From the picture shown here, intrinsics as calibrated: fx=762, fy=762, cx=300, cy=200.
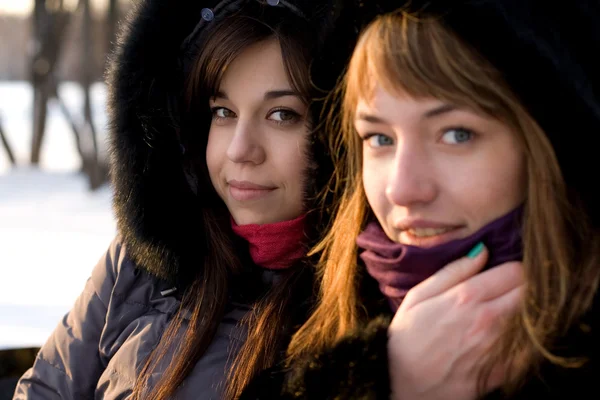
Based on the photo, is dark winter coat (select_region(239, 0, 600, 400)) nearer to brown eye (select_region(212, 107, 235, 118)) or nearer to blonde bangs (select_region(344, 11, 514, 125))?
blonde bangs (select_region(344, 11, 514, 125))

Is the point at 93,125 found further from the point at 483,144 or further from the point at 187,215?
the point at 483,144

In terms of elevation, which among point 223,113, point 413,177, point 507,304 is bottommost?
point 507,304

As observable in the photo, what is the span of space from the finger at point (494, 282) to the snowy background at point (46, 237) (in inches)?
63.7

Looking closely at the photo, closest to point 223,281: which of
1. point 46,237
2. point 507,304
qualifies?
point 507,304

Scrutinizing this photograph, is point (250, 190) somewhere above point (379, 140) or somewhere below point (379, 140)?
below

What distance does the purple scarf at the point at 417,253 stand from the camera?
4.14 feet

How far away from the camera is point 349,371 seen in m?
1.35

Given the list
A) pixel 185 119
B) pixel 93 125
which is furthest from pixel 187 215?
pixel 93 125

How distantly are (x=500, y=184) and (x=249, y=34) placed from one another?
0.82 m

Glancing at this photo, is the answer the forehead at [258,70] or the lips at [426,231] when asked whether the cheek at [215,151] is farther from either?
the lips at [426,231]

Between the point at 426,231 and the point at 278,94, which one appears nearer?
the point at 426,231

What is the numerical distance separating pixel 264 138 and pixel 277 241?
249 mm

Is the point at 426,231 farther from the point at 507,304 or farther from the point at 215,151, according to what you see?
the point at 215,151

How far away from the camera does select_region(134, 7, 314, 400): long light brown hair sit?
69.2 inches
